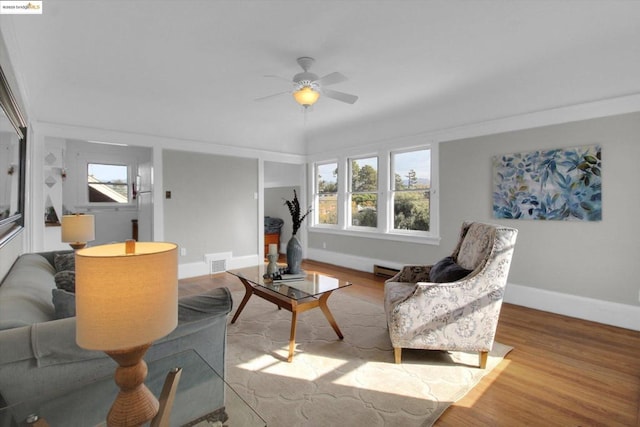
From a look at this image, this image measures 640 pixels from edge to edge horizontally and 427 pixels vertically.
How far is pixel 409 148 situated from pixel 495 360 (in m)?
3.23

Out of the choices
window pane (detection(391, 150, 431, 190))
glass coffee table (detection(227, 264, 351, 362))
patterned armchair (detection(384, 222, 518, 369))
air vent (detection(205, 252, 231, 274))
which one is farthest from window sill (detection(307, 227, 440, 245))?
patterned armchair (detection(384, 222, 518, 369))

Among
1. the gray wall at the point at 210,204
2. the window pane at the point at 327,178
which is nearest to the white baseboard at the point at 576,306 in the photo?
the window pane at the point at 327,178

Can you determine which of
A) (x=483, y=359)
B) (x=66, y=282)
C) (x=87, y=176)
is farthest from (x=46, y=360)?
(x=87, y=176)

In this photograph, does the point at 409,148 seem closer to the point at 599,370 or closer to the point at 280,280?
the point at 280,280

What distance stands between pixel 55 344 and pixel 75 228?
1.95 metres

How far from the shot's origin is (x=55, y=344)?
3.71 feet

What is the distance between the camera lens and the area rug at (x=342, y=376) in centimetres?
186

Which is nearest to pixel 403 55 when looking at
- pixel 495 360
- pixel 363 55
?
pixel 363 55

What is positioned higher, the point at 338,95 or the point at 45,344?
the point at 338,95

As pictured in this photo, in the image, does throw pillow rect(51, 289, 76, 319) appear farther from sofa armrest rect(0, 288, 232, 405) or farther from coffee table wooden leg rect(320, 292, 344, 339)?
coffee table wooden leg rect(320, 292, 344, 339)

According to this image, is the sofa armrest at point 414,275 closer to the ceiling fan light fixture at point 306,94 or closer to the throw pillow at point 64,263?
the ceiling fan light fixture at point 306,94

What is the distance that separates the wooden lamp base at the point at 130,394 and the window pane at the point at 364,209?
15.6 ft

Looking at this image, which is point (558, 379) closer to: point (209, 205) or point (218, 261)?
point (218, 261)

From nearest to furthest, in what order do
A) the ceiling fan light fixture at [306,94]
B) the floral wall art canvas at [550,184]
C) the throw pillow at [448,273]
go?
1. the throw pillow at [448,273]
2. the ceiling fan light fixture at [306,94]
3. the floral wall art canvas at [550,184]
